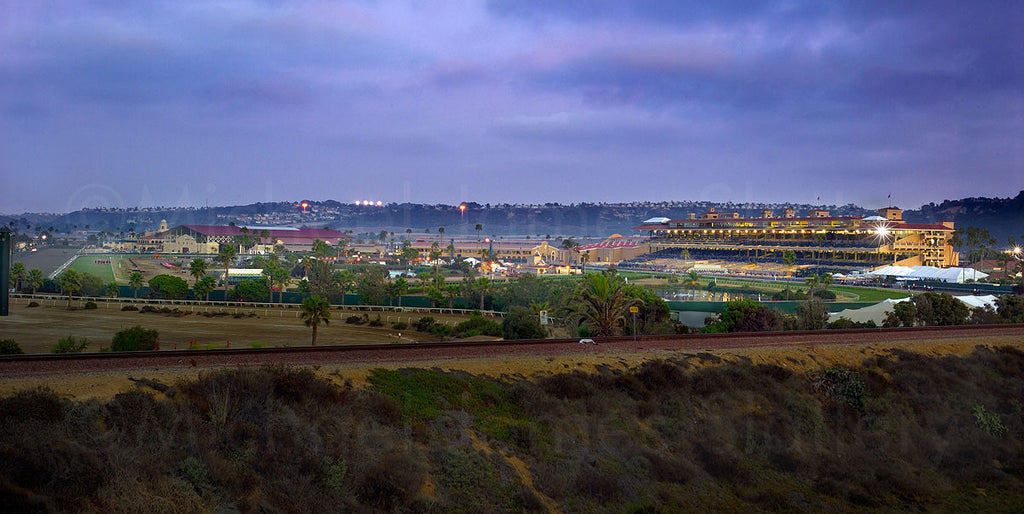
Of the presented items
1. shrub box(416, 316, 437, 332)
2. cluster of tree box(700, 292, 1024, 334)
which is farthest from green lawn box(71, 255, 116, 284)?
cluster of tree box(700, 292, 1024, 334)

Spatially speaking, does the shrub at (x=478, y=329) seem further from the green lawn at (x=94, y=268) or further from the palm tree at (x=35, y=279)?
the green lawn at (x=94, y=268)

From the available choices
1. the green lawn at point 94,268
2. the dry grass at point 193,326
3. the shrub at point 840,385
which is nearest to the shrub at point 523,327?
the dry grass at point 193,326

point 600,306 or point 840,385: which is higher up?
point 600,306

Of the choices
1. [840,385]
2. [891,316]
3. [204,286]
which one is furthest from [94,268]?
[840,385]

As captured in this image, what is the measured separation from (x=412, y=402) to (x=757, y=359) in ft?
55.1

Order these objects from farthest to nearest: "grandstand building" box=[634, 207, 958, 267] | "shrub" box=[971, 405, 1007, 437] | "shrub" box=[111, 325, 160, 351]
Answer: "grandstand building" box=[634, 207, 958, 267], "shrub" box=[111, 325, 160, 351], "shrub" box=[971, 405, 1007, 437]

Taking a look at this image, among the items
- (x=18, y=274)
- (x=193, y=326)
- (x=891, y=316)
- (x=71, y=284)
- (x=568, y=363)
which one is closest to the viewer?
(x=568, y=363)

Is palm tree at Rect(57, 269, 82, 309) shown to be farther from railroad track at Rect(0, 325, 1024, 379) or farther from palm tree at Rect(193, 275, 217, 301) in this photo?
railroad track at Rect(0, 325, 1024, 379)

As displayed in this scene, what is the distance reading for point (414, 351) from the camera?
2791 centimetres

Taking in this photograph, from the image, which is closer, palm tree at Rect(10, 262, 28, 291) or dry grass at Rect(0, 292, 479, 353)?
dry grass at Rect(0, 292, 479, 353)

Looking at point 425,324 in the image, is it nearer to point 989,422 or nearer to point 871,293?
point 989,422

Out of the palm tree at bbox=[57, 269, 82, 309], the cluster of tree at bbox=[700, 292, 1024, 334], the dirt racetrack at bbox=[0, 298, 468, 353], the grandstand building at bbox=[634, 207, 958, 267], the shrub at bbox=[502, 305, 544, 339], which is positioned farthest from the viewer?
the grandstand building at bbox=[634, 207, 958, 267]

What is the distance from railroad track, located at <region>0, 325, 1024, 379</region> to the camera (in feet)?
74.1

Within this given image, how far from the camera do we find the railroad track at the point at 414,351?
2259cm
